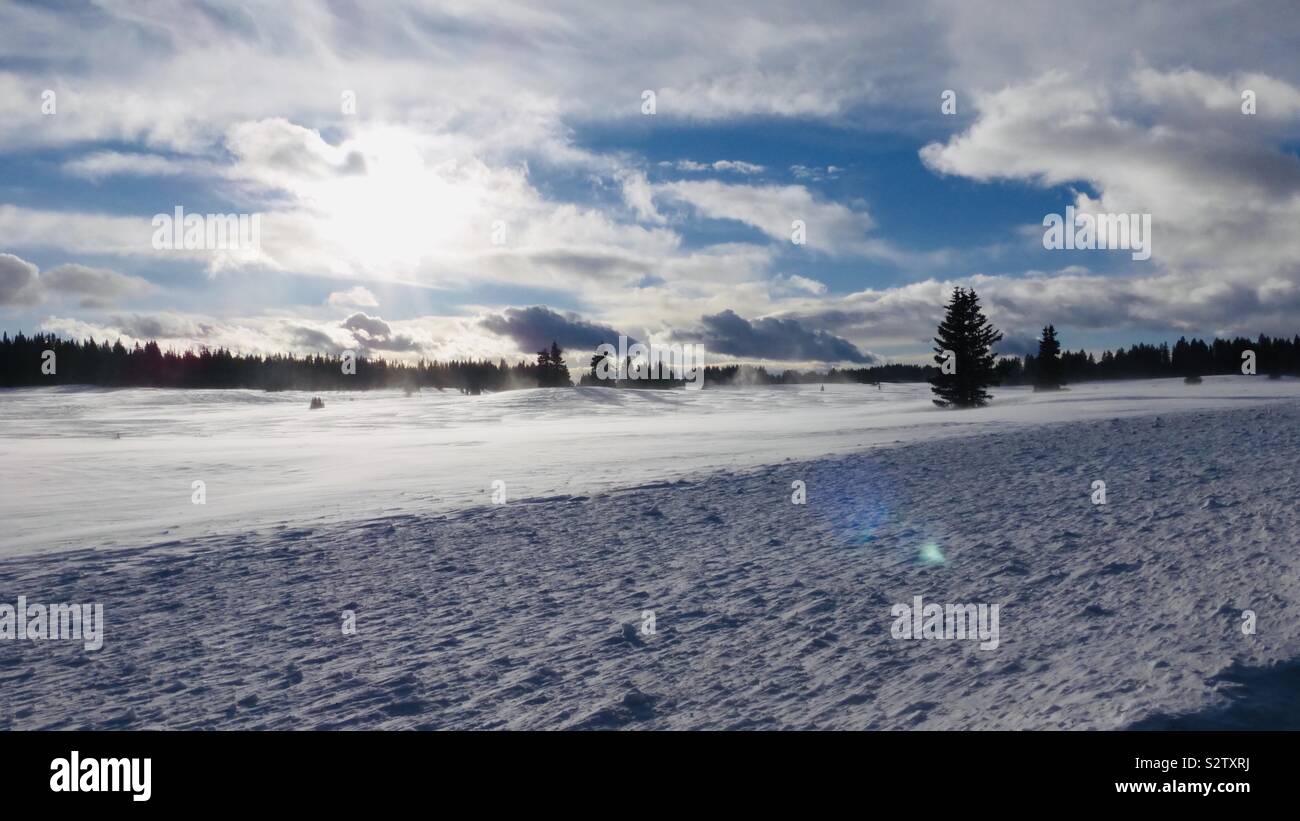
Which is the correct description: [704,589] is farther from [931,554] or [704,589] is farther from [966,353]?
[966,353]

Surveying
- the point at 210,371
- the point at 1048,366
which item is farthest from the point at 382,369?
the point at 1048,366

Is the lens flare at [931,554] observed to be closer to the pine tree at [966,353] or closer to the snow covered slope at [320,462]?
the snow covered slope at [320,462]

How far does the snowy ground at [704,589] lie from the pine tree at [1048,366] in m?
47.3

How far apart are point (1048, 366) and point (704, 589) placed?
61214 mm

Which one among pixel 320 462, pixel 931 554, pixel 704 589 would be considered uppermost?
pixel 320 462

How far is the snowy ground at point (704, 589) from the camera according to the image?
564 cm

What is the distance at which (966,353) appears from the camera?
136ft

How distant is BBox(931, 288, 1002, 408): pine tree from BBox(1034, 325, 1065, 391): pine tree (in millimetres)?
21281

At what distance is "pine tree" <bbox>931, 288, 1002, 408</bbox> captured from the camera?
41188mm

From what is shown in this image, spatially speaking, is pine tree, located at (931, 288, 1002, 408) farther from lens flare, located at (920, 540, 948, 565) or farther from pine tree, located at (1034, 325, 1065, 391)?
lens flare, located at (920, 540, 948, 565)

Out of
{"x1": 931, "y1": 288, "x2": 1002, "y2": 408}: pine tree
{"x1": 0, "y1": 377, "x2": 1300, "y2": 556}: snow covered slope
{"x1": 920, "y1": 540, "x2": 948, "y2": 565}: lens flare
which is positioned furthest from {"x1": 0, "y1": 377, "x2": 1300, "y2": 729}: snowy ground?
{"x1": 931, "y1": 288, "x2": 1002, "y2": 408}: pine tree

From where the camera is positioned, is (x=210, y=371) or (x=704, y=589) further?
(x=210, y=371)

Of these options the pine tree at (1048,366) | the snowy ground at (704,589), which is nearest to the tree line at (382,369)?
the pine tree at (1048,366)
